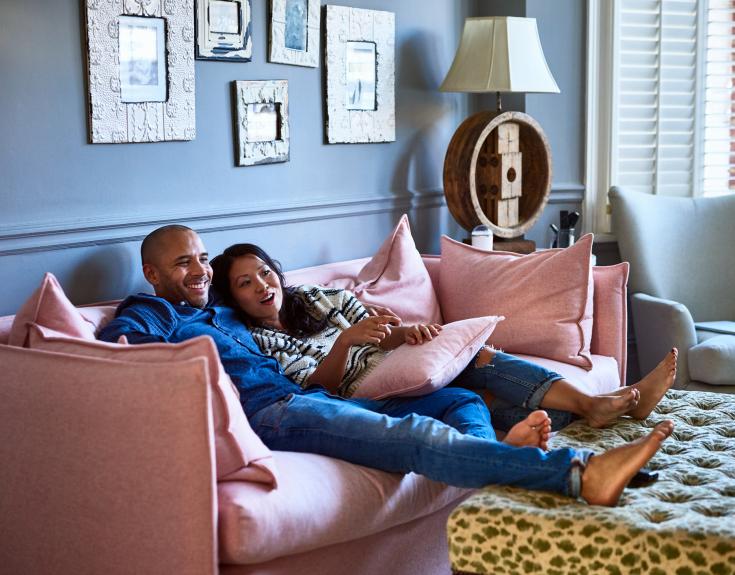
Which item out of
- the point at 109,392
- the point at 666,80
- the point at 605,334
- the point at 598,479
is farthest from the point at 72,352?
the point at 666,80

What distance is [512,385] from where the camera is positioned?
282 cm

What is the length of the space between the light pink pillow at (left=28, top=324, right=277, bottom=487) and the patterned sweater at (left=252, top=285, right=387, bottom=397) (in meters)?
0.65

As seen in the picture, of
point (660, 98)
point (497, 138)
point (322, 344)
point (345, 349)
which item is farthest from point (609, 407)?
point (660, 98)

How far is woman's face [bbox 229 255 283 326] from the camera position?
9.32 ft

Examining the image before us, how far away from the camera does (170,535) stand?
6.21 feet

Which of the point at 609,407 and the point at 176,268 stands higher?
the point at 176,268

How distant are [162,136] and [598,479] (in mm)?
1679

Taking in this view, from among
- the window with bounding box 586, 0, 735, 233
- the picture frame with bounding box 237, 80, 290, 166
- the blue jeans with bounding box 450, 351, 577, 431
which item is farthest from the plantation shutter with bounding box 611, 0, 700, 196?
the blue jeans with bounding box 450, 351, 577, 431

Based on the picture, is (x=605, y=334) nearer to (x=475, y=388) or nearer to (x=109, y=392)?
(x=475, y=388)

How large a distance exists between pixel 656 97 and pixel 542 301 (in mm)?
1668

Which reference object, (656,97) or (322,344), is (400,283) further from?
(656,97)

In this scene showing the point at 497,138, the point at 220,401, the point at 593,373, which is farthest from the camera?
the point at 497,138

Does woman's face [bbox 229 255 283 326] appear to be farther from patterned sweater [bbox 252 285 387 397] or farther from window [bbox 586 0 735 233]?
window [bbox 586 0 735 233]

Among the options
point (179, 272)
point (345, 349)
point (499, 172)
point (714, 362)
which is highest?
point (499, 172)
